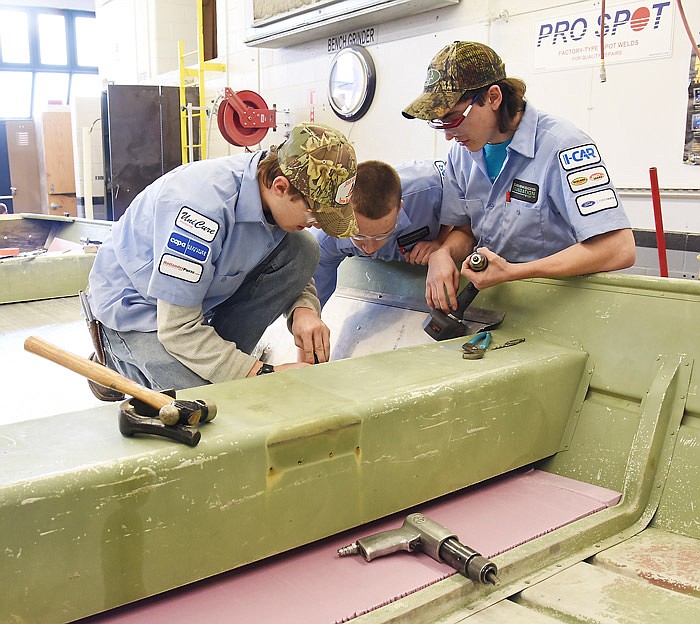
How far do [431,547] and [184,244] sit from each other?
31.6 inches

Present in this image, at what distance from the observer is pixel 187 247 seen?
4.93ft

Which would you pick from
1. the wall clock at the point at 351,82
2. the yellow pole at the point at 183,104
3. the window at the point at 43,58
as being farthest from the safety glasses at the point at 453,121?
the window at the point at 43,58

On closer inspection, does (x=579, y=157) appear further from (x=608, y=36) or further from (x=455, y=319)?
(x=608, y=36)

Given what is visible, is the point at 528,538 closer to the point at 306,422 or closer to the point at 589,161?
the point at 306,422

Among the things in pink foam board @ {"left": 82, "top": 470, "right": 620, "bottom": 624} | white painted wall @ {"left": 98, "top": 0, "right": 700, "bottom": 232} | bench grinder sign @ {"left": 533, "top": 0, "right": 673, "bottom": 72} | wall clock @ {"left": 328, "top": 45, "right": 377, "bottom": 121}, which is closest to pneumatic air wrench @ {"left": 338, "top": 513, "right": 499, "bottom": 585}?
pink foam board @ {"left": 82, "top": 470, "right": 620, "bottom": 624}

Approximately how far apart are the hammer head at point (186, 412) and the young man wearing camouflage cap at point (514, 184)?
872 millimetres

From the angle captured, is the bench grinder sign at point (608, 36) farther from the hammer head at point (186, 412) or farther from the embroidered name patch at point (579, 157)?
the hammer head at point (186, 412)

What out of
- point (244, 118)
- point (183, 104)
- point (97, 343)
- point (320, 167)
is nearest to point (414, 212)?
point (320, 167)

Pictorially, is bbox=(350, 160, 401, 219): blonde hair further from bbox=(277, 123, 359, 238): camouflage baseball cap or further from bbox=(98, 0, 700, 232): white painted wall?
bbox=(98, 0, 700, 232): white painted wall

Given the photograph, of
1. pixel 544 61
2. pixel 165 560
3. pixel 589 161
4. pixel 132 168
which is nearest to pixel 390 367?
pixel 165 560

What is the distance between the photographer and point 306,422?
1136mm

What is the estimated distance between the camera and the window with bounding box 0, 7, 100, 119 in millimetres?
10227

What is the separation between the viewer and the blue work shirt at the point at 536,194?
1.73 meters

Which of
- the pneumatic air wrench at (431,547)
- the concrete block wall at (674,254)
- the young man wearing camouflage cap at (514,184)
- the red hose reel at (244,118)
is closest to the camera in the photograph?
the pneumatic air wrench at (431,547)
